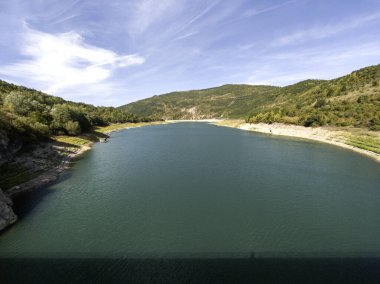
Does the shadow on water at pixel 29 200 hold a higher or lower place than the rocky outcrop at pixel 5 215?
lower

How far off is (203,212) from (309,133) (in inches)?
3957

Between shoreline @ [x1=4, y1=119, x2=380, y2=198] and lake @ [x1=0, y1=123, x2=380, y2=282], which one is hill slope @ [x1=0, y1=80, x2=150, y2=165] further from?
lake @ [x1=0, y1=123, x2=380, y2=282]

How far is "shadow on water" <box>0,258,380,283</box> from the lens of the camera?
21469 mm

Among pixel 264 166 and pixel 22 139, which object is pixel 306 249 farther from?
pixel 22 139

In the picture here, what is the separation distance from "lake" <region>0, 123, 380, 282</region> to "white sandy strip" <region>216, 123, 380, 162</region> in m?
26.8

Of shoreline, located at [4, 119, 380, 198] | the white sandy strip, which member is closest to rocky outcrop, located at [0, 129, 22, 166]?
shoreline, located at [4, 119, 380, 198]

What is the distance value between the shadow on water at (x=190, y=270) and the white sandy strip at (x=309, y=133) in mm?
56048

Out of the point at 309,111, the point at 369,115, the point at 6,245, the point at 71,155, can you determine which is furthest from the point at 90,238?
the point at 309,111

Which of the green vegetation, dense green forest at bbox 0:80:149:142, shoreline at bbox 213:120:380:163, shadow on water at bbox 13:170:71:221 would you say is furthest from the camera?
shoreline at bbox 213:120:380:163

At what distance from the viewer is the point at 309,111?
13912 centimetres

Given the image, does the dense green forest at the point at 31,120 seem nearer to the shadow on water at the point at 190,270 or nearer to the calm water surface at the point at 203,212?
the calm water surface at the point at 203,212

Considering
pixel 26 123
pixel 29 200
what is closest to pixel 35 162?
pixel 26 123

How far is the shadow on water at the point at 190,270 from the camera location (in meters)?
21.5

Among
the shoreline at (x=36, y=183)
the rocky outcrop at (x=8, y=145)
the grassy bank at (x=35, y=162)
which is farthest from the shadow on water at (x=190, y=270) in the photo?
the rocky outcrop at (x=8, y=145)
